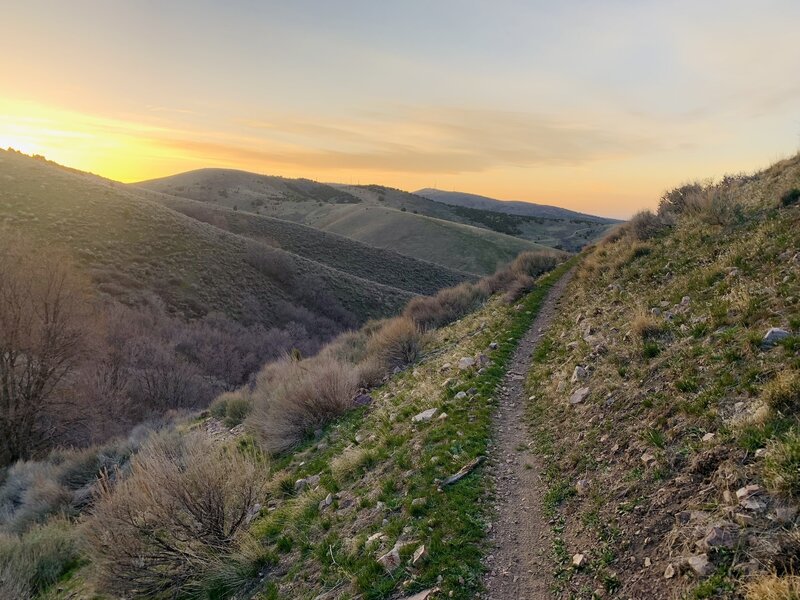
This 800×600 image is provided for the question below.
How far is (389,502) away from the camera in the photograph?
6.84 m

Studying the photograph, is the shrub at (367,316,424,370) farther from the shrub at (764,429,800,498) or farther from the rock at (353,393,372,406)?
the shrub at (764,429,800,498)

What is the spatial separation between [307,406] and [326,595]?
23.2 ft

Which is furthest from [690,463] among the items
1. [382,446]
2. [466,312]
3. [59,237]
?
[59,237]

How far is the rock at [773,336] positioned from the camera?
564 centimetres

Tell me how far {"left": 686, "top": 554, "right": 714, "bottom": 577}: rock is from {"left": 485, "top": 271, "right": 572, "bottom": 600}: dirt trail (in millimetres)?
1400

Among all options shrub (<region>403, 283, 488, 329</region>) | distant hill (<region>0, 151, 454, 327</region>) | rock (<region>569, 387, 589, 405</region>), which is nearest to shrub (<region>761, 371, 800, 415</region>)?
rock (<region>569, 387, 589, 405</region>)

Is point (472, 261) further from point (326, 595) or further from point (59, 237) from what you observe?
point (326, 595)

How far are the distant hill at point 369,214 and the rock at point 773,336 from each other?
6651cm

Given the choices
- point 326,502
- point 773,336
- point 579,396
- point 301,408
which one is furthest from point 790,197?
point 301,408

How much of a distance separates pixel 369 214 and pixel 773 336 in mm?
97948

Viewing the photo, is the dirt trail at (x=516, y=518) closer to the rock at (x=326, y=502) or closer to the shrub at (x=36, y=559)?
the rock at (x=326, y=502)

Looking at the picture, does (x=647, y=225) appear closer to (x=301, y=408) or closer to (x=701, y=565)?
(x=301, y=408)

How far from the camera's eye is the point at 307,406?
1238cm

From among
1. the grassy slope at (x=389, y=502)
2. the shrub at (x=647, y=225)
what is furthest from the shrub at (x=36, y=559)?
the shrub at (x=647, y=225)
